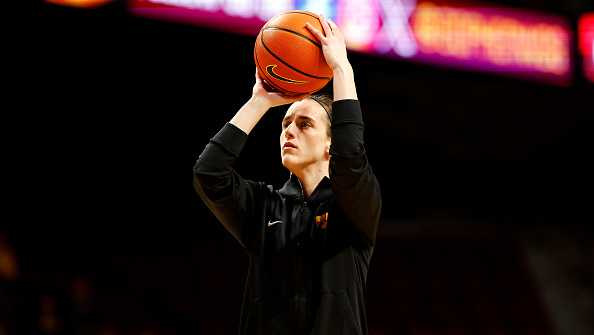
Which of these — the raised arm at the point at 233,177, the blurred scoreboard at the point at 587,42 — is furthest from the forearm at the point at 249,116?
the blurred scoreboard at the point at 587,42

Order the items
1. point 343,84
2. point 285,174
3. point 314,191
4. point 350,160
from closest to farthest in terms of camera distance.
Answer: point 350,160 → point 343,84 → point 314,191 → point 285,174

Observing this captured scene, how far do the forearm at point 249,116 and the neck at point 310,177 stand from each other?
0.22 metres

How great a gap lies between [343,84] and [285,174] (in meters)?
5.80

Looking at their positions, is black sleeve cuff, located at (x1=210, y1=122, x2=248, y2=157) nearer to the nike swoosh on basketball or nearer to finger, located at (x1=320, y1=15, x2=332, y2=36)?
the nike swoosh on basketball

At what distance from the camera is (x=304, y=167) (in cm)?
213

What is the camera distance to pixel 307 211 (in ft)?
6.84

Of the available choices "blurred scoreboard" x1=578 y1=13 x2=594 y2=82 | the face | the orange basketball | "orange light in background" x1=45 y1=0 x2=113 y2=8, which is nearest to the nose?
the face

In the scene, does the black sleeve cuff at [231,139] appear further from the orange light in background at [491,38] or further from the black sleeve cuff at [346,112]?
the orange light in background at [491,38]

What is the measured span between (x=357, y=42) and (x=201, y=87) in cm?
158

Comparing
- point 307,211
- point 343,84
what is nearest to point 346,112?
point 343,84

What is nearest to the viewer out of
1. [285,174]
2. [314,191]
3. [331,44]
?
[331,44]

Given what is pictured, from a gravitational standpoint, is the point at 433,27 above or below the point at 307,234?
above

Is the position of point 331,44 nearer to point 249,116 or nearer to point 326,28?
point 326,28

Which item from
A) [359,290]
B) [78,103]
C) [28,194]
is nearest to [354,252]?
[359,290]
